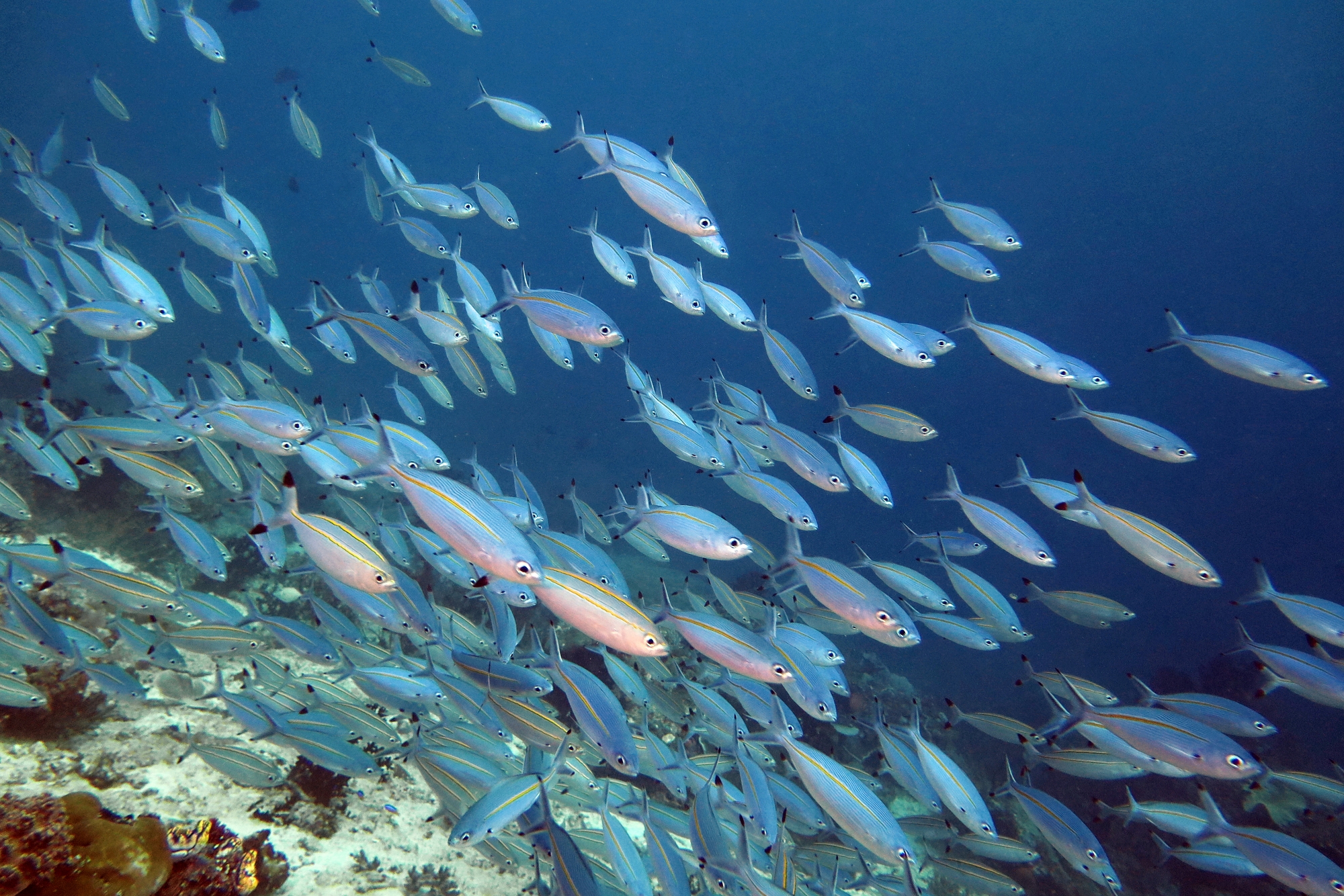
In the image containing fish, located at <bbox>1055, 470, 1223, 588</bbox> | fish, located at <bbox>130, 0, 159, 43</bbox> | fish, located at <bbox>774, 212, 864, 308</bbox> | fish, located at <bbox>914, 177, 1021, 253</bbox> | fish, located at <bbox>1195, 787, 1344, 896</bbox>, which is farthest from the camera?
fish, located at <bbox>130, 0, 159, 43</bbox>

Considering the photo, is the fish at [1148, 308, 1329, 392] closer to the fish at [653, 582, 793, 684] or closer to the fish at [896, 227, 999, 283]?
the fish at [896, 227, 999, 283]

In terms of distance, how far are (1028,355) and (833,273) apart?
70.3 inches

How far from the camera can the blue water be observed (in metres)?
43.9

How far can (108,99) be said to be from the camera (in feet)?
24.4

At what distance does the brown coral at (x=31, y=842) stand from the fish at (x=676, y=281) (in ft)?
14.8

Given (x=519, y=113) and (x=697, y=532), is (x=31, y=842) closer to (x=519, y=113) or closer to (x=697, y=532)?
(x=697, y=532)

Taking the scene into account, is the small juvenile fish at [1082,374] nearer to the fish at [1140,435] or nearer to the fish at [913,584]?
the fish at [1140,435]

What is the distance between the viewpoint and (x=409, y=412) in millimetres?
5910

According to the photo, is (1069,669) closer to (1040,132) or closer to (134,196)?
(134,196)

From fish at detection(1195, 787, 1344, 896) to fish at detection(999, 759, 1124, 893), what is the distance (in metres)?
0.81

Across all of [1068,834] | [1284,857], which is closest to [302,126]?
[1068,834]

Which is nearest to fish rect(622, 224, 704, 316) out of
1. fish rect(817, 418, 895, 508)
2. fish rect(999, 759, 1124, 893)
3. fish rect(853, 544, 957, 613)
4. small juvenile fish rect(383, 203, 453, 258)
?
fish rect(817, 418, 895, 508)

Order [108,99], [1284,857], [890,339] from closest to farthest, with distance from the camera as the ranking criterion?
1. [1284,857]
2. [890,339]
3. [108,99]

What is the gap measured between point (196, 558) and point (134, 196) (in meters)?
4.14
